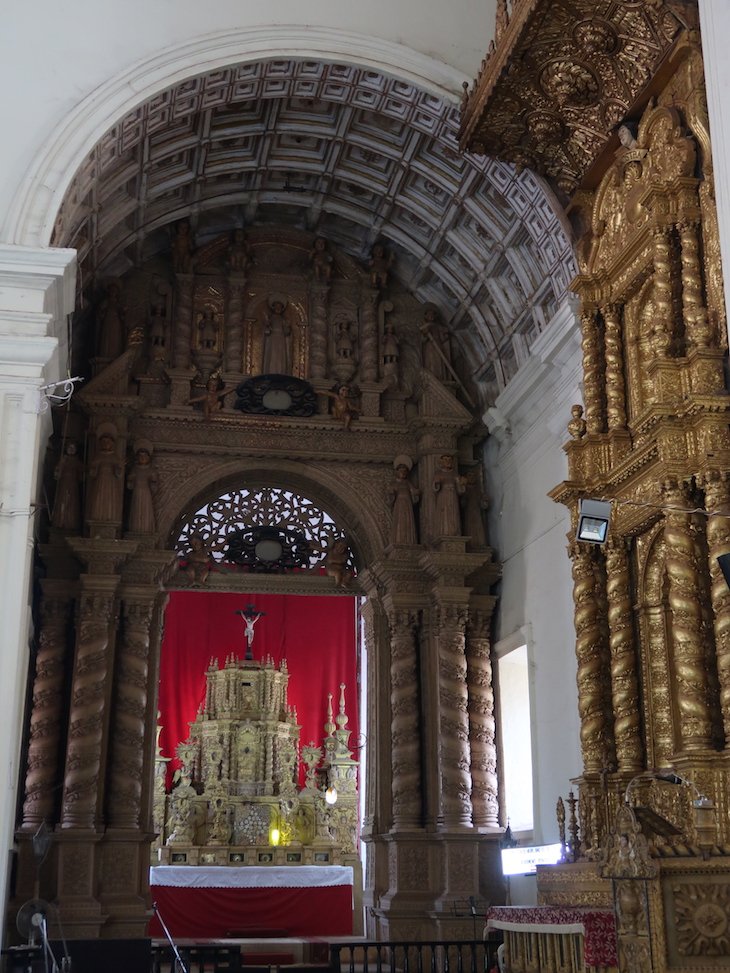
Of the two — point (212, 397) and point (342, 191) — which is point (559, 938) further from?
point (342, 191)

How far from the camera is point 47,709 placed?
13039 mm

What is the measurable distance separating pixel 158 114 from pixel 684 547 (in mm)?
7300

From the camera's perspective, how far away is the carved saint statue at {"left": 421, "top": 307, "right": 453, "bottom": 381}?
1522 centimetres

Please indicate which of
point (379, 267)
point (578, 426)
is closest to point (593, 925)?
point (578, 426)

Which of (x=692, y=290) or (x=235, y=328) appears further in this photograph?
Result: (x=235, y=328)

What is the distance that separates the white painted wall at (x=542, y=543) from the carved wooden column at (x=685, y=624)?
9.99ft

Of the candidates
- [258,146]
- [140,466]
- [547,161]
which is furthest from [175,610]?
[547,161]

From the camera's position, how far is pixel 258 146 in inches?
551

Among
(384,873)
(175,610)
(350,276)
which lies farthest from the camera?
(175,610)

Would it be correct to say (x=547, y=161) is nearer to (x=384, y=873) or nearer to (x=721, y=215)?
(x=721, y=215)

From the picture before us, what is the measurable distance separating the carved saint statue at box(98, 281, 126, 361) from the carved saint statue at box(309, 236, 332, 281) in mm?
2600

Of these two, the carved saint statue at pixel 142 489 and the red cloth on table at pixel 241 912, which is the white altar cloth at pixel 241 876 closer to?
the red cloth on table at pixel 241 912

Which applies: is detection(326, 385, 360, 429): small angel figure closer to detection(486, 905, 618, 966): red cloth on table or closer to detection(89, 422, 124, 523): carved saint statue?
detection(89, 422, 124, 523): carved saint statue

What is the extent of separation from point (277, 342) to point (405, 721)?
513 cm
